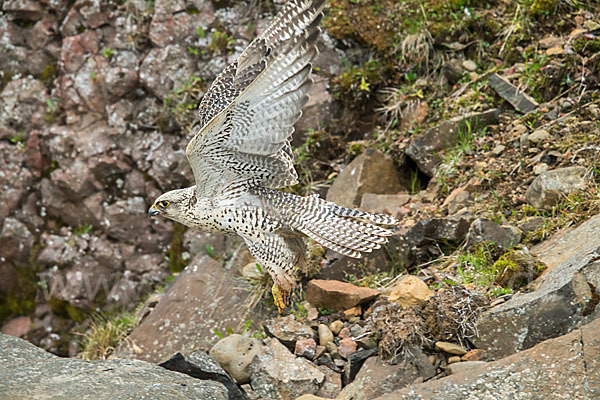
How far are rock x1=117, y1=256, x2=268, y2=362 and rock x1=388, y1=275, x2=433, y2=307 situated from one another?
5.71 feet

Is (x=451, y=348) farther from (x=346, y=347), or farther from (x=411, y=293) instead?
(x=346, y=347)

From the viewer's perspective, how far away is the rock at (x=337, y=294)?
205 inches

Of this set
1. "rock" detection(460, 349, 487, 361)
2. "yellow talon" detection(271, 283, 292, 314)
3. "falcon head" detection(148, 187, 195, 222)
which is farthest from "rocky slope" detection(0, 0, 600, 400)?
"falcon head" detection(148, 187, 195, 222)

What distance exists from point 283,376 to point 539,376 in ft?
6.35

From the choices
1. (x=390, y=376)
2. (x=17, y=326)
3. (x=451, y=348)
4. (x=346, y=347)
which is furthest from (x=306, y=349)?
(x=17, y=326)

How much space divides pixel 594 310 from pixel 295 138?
14.7ft

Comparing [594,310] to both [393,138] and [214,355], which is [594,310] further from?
[393,138]

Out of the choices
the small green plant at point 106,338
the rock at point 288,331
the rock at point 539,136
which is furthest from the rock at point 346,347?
the small green plant at point 106,338

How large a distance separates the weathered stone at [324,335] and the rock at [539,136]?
9.22ft

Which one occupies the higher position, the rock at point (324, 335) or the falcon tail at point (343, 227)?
the falcon tail at point (343, 227)

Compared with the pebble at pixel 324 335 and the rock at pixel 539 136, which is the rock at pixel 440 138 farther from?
the pebble at pixel 324 335

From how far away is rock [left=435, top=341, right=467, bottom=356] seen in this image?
4.27 metres

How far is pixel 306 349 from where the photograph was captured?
16.3 ft

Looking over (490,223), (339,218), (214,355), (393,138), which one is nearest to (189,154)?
(339,218)
